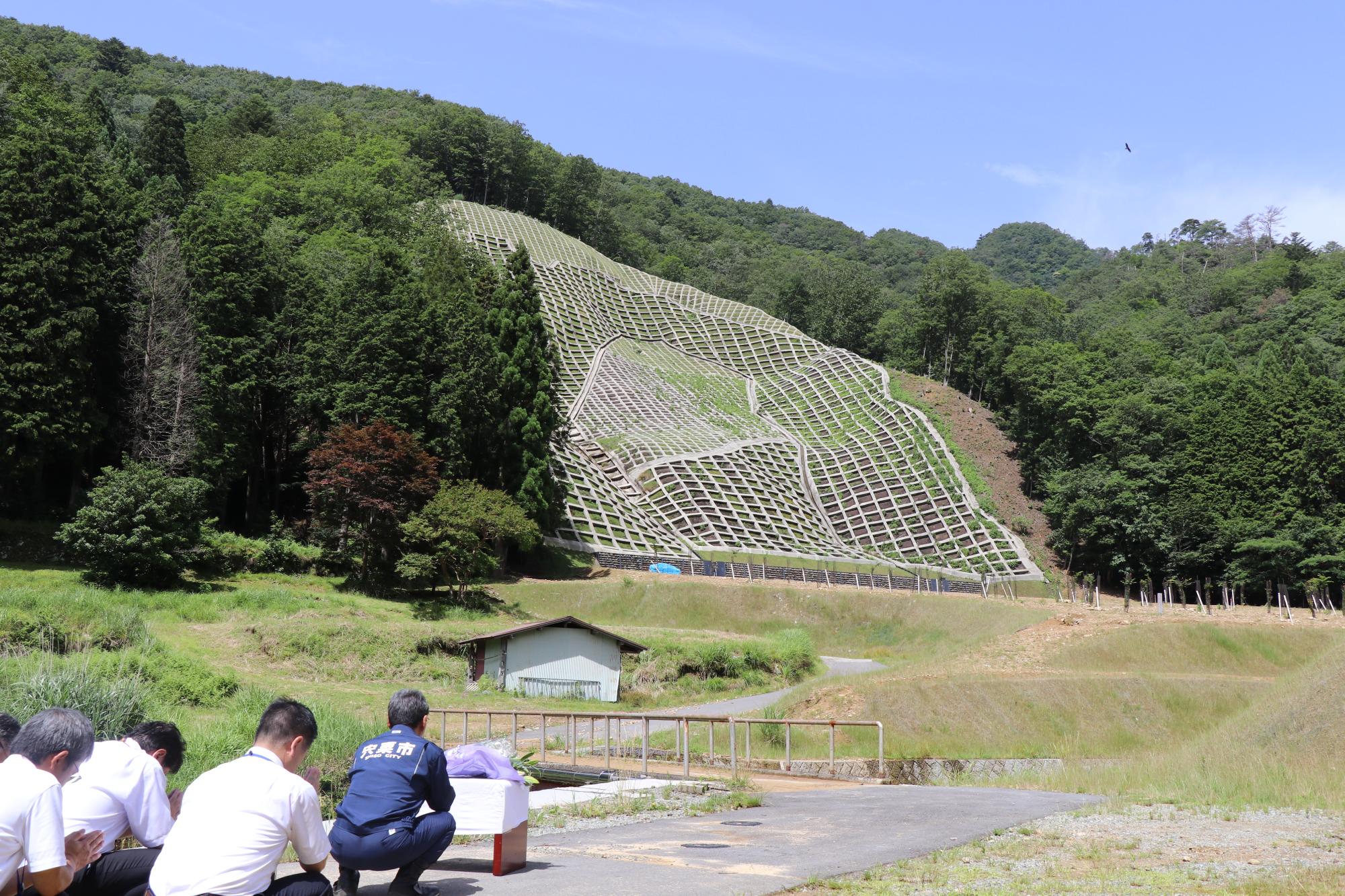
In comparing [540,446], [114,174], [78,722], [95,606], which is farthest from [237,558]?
[78,722]

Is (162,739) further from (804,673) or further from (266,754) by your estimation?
(804,673)

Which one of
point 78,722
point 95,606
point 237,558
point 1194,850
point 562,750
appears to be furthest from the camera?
point 237,558

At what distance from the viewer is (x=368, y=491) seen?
3878 centimetres

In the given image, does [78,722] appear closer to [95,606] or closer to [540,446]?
[95,606]

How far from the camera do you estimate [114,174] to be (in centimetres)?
4644

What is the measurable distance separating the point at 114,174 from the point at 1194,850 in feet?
160

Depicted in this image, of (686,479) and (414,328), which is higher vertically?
(414,328)

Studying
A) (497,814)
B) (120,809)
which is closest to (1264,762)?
(497,814)

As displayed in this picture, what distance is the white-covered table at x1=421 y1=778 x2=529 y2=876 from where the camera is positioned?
7.96 m

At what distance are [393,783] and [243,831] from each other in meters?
1.65

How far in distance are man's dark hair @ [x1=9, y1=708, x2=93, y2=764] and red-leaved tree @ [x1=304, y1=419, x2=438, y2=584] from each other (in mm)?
33184

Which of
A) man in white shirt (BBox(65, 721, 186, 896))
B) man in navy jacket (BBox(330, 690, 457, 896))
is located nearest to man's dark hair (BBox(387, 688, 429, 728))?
man in navy jacket (BBox(330, 690, 457, 896))

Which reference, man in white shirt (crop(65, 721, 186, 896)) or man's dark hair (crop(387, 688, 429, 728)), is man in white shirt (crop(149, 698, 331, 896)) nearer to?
man in white shirt (crop(65, 721, 186, 896))

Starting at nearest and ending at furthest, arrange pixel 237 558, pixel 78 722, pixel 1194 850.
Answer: pixel 78 722 → pixel 1194 850 → pixel 237 558
